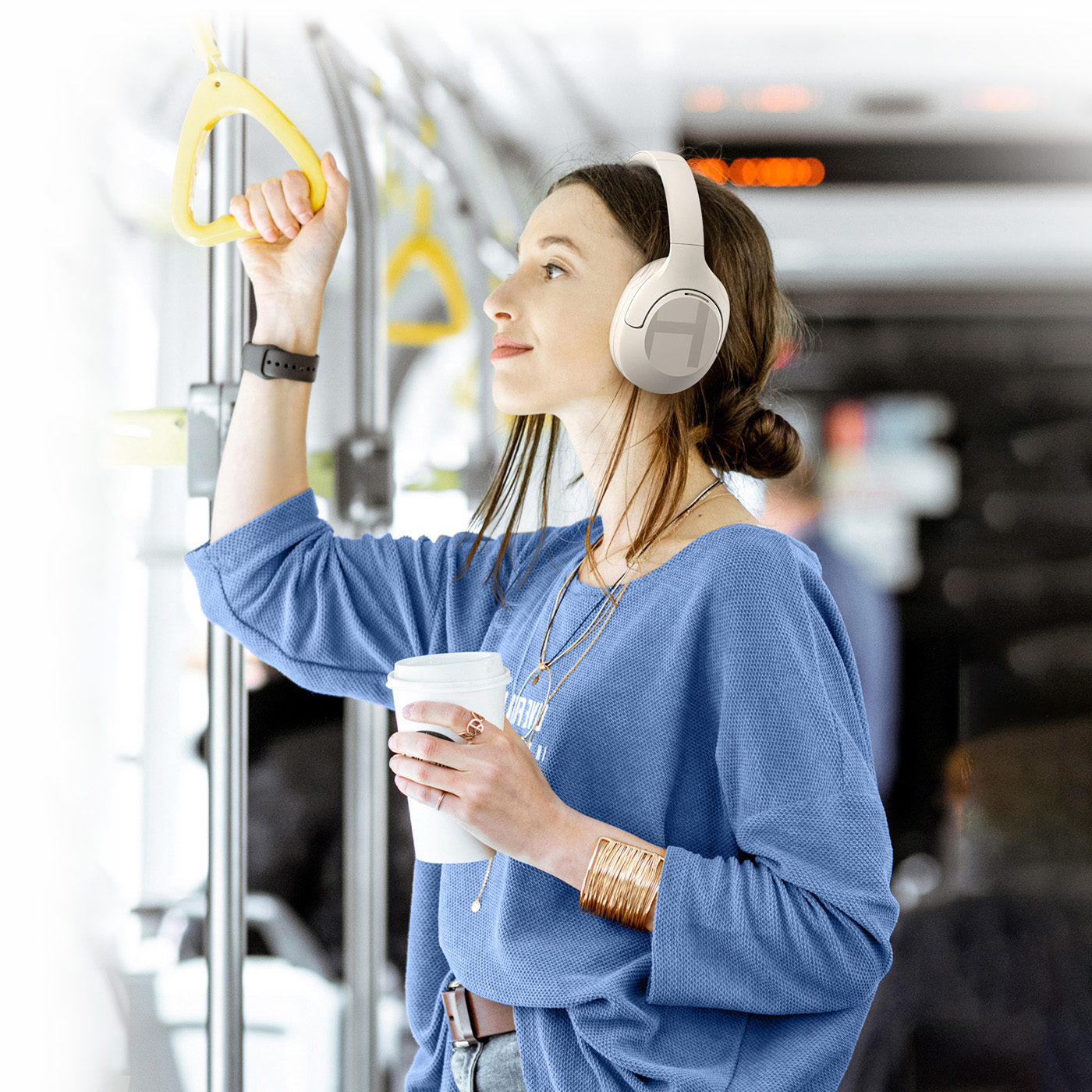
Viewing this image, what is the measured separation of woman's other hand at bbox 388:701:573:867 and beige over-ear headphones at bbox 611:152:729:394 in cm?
35

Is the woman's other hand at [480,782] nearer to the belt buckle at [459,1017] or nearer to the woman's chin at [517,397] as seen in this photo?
the belt buckle at [459,1017]

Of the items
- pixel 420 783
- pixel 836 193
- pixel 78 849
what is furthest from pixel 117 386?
pixel 836 193

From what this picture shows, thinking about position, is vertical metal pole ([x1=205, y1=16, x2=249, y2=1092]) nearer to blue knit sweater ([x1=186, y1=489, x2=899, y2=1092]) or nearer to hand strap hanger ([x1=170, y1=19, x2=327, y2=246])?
hand strap hanger ([x1=170, y1=19, x2=327, y2=246])

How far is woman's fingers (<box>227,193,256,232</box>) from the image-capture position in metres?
1.01

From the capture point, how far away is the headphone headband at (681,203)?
869mm

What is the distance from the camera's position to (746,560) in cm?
81

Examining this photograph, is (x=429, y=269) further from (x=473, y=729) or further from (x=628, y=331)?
(x=473, y=729)

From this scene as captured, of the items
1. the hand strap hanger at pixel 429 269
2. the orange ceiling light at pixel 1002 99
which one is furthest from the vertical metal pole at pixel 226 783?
the orange ceiling light at pixel 1002 99

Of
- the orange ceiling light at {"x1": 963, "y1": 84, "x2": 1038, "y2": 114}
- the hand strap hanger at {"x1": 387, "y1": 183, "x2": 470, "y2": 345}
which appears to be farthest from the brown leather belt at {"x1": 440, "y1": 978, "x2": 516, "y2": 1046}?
the orange ceiling light at {"x1": 963, "y1": 84, "x2": 1038, "y2": 114}

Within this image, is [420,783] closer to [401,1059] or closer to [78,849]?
[78,849]

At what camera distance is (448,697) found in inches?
28.4

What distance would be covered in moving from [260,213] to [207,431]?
10.0 inches

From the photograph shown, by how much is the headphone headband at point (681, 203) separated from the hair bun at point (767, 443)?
0.57 ft

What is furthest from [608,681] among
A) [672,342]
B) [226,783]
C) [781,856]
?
[226,783]
